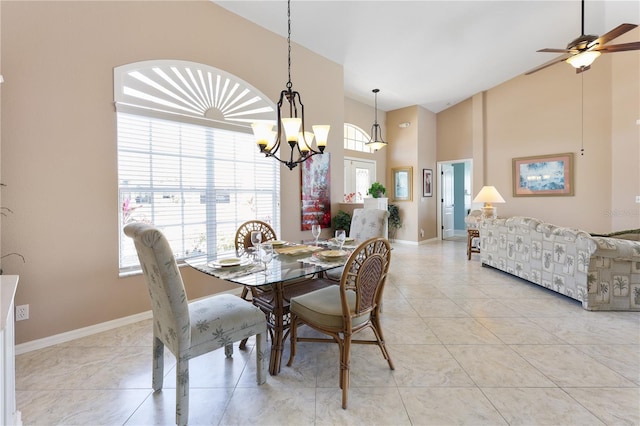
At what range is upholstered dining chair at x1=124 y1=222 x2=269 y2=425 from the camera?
1.42 meters

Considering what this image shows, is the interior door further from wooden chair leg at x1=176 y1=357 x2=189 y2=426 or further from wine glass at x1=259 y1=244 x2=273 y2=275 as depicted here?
wooden chair leg at x1=176 y1=357 x2=189 y2=426

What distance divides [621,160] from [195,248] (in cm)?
702

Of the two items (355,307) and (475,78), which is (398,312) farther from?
(475,78)

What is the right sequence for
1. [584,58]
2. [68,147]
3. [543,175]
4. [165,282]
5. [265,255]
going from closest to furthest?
[165,282], [265,255], [68,147], [584,58], [543,175]

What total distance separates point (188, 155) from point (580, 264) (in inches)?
172

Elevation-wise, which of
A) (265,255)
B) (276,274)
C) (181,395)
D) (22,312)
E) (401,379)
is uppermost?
(265,255)

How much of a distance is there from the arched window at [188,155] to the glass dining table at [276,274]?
992mm

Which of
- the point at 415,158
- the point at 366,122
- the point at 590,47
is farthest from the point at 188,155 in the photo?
the point at 415,158

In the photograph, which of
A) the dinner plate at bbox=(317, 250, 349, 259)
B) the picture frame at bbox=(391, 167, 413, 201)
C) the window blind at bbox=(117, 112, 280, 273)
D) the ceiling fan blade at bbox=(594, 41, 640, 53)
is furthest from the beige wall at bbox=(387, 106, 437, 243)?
the dinner plate at bbox=(317, 250, 349, 259)

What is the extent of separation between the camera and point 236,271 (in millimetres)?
1950

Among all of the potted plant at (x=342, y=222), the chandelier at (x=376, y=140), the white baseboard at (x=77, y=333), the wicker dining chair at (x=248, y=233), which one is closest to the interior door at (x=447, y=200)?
the chandelier at (x=376, y=140)

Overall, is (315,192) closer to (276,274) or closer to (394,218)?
(276,274)

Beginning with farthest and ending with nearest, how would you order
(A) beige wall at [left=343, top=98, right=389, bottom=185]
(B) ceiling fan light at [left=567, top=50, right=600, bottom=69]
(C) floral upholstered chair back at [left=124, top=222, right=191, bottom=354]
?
(A) beige wall at [left=343, top=98, right=389, bottom=185] < (B) ceiling fan light at [left=567, top=50, right=600, bottom=69] < (C) floral upholstered chair back at [left=124, top=222, right=191, bottom=354]

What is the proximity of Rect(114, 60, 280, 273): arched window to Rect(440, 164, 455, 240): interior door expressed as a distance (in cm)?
566
